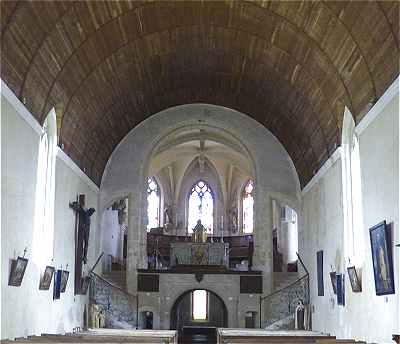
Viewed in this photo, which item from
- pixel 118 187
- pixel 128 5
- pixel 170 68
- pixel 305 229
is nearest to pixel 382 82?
pixel 128 5

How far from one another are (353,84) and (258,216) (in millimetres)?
11029

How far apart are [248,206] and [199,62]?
1682 centimetres

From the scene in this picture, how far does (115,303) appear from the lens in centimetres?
2366

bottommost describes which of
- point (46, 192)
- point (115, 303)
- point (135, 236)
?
point (115, 303)

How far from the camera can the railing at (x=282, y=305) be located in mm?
23453

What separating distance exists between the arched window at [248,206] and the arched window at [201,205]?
198 centimetres

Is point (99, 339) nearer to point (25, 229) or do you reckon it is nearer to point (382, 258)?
point (25, 229)

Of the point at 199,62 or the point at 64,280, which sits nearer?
the point at 64,280

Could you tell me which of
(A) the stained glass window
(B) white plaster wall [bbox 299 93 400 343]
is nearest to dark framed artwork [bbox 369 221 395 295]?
(B) white plaster wall [bbox 299 93 400 343]

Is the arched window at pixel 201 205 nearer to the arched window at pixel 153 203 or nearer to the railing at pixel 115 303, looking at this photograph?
the arched window at pixel 153 203

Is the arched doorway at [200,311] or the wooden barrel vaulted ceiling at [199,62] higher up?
the wooden barrel vaulted ceiling at [199,62]

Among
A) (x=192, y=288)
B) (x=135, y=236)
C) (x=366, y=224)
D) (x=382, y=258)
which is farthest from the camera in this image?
(x=135, y=236)

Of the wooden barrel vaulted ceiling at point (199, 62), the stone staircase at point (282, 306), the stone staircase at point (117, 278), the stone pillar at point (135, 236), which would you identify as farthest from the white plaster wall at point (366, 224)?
the stone staircase at point (117, 278)

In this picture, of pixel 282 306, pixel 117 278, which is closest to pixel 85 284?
pixel 117 278
